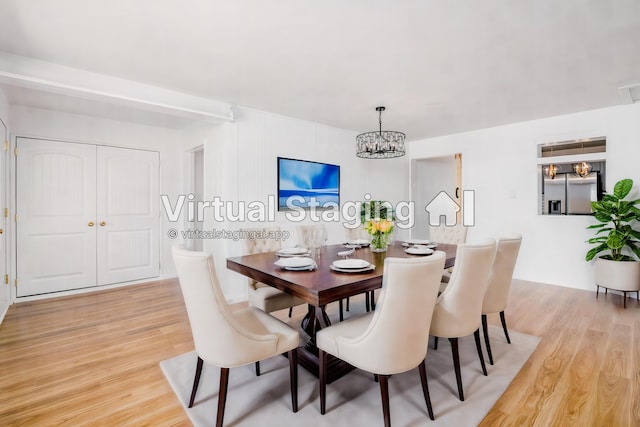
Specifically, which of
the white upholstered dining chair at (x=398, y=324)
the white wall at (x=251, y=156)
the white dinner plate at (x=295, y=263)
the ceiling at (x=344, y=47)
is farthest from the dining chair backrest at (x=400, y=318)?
the white wall at (x=251, y=156)

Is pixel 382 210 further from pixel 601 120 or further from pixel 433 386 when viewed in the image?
pixel 433 386

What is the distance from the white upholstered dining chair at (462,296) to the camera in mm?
1773

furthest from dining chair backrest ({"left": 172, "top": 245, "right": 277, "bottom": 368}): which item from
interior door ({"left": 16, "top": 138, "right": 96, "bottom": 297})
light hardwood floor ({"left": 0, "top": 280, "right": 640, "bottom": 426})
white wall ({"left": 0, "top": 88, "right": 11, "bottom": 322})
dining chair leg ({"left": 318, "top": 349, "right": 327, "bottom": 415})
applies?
interior door ({"left": 16, "top": 138, "right": 96, "bottom": 297})

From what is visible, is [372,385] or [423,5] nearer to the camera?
[423,5]

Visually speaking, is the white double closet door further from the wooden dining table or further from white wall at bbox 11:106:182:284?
the wooden dining table

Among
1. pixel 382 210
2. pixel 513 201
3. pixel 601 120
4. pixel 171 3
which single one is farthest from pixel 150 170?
pixel 601 120

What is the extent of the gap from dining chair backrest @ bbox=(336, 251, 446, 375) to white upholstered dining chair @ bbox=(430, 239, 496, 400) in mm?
346

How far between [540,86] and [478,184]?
2.15 metres

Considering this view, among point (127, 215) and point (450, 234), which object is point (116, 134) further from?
point (450, 234)

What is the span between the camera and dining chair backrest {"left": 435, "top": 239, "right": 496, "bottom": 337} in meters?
1.77

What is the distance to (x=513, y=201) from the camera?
4.71 meters

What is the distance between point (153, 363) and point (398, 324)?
188 centimetres

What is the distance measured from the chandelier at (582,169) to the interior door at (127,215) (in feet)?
22.0

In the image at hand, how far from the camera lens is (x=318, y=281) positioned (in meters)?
1.70
